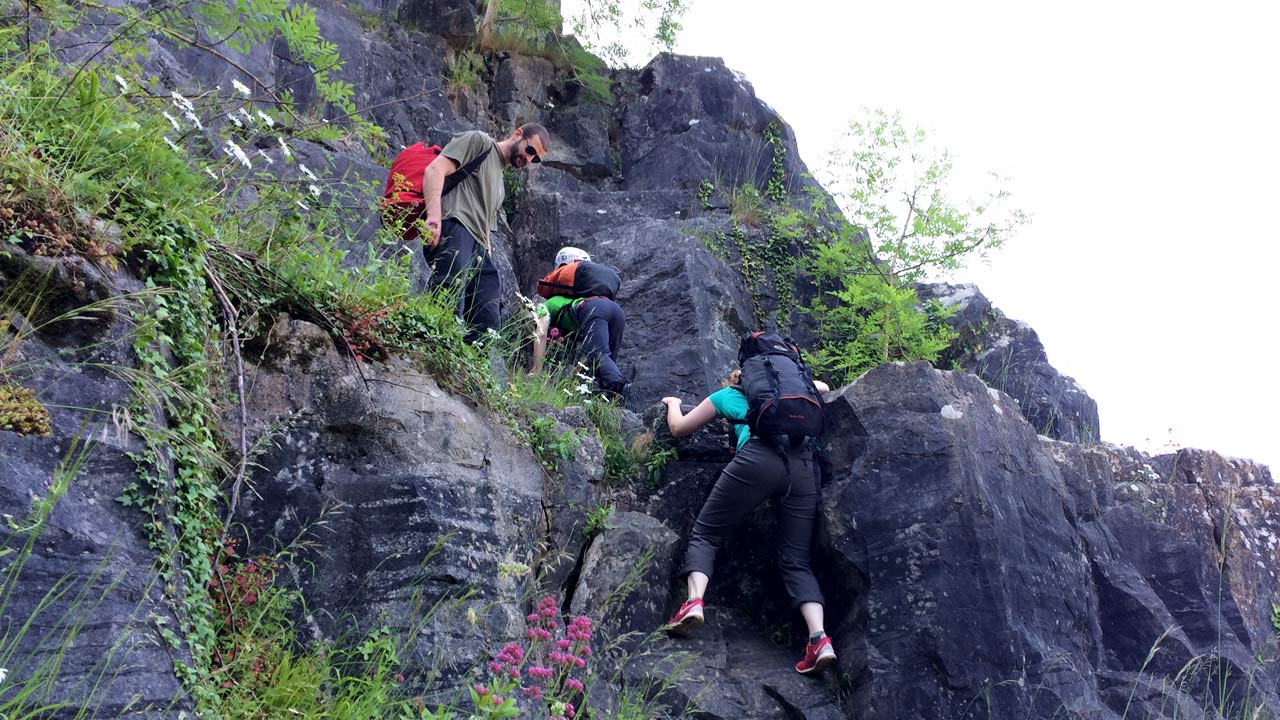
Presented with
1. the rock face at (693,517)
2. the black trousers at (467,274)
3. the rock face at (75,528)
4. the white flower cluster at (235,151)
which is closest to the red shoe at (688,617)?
Answer: the rock face at (693,517)

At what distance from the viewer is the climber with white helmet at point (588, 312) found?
8.43 metres

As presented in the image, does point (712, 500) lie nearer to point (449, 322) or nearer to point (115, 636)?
point (449, 322)

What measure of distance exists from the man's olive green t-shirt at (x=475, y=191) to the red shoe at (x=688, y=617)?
2.81 meters

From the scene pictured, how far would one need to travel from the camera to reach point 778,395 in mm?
6863

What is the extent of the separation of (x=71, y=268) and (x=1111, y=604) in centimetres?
734

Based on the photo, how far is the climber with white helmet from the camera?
8.43 m

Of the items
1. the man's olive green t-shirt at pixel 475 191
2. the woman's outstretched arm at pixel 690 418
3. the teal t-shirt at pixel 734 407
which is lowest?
the woman's outstretched arm at pixel 690 418

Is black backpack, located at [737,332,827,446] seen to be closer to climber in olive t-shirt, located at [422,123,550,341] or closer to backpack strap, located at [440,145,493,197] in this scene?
climber in olive t-shirt, located at [422,123,550,341]

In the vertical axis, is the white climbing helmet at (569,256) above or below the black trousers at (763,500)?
above

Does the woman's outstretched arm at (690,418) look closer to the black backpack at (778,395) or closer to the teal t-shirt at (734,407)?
the teal t-shirt at (734,407)

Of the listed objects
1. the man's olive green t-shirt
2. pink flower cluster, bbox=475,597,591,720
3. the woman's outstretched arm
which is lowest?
pink flower cluster, bbox=475,597,591,720

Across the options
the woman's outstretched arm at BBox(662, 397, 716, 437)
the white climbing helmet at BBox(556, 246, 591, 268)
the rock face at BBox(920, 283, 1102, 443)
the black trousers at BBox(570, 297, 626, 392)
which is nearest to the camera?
the woman's outstretched arm at BBox(662, 397, 716, 437)

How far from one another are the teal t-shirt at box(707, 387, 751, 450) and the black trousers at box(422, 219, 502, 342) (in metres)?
1.67

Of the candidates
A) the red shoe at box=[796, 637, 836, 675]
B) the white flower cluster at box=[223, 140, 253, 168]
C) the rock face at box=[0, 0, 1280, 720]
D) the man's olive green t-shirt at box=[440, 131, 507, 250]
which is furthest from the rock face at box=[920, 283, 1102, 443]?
the white flower cluster at box=[223, 140, 253, 168]
